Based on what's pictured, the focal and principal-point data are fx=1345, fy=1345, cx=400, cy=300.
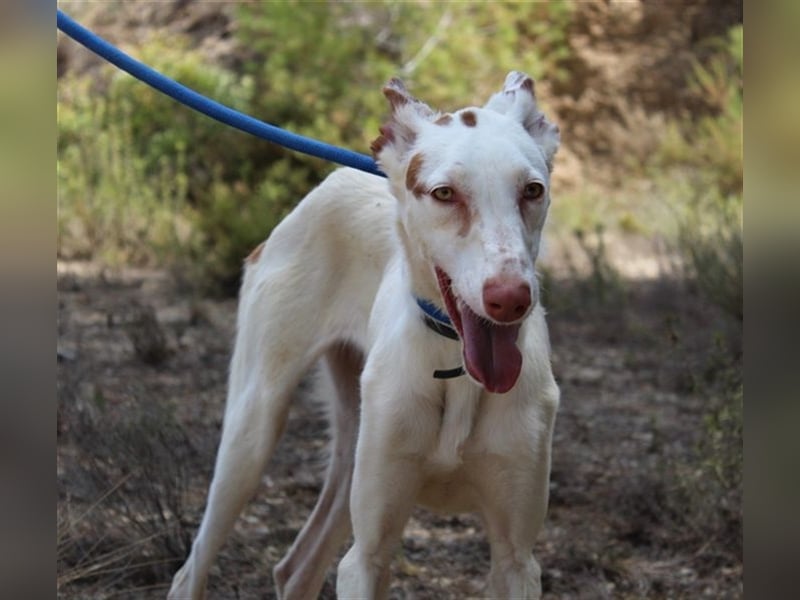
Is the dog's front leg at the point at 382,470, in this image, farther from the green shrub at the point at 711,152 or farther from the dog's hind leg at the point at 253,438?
the green shrub at the point at 711,152

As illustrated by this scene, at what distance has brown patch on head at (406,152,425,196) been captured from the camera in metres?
2.85

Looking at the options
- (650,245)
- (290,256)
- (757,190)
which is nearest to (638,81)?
(650,245)

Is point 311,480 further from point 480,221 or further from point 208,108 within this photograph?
point 480,221

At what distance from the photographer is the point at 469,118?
2953mm

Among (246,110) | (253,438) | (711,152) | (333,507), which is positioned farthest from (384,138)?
(711,152)

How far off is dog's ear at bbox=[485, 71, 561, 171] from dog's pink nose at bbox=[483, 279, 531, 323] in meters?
0.51

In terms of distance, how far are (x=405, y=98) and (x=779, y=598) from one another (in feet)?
5.91

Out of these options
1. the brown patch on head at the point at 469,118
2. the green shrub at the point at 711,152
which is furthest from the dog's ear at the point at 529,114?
the green shrub at the point at 711,152

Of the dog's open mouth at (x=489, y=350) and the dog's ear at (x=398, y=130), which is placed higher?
the dog's ear at (x=398, y=130)

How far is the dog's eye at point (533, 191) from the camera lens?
9.00ft

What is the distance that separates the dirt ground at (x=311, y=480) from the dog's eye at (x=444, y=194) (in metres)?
1.83

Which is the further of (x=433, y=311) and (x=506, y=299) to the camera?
(x=433, y=311)

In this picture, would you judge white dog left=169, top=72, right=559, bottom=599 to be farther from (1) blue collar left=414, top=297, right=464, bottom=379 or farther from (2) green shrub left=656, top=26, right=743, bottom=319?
(2) green shrub left=656, top=26, right=743, bottom=319

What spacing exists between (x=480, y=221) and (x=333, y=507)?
1.64 metres
